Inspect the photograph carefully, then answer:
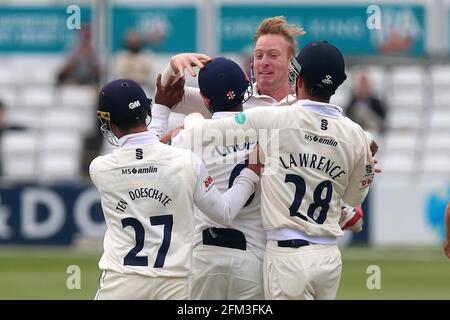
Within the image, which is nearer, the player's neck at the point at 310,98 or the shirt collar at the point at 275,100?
the player's neck at the point at 310,98

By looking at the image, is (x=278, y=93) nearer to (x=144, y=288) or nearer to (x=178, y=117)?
(x=144, y=288)

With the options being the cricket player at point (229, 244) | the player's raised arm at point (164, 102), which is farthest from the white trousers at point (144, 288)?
the player's raised arm at point (164, 102)

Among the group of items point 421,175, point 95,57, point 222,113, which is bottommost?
point 421,175

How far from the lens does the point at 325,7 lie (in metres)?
22.1

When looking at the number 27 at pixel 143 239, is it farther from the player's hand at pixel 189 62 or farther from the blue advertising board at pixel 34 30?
the blue advertising board at pixel 34 30

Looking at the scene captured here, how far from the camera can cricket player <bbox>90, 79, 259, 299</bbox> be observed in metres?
7.21

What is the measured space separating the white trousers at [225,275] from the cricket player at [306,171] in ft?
0.71

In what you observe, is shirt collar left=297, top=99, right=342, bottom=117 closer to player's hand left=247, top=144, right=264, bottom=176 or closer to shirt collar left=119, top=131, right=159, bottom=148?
player's hand left=247, top=144, right=264, bottom=176

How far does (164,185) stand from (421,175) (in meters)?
13.5

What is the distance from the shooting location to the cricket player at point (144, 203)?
284 inches

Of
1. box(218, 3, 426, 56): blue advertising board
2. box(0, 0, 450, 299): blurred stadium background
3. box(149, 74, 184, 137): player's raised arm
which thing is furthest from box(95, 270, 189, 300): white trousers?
box(218, 3, 426, 56): blue advertising board

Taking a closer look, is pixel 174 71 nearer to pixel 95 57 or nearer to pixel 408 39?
pixel 95 57
